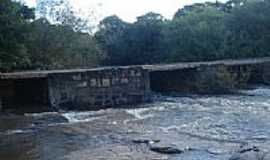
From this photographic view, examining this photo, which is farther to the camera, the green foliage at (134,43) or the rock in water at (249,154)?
the green foliage at (134,43)

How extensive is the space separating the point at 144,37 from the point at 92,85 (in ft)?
48.6

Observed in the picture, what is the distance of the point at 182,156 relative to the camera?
27.1ft

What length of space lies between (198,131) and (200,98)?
683 centimetres

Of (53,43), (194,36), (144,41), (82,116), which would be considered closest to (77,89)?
(82,116)

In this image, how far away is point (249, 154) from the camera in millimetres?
→ 7656

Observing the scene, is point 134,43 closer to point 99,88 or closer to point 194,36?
A: point 194,36

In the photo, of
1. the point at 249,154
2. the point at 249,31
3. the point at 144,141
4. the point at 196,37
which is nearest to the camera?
the point at 249,154

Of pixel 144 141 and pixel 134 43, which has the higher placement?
pixel 134 43

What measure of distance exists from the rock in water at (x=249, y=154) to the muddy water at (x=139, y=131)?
0.32 m

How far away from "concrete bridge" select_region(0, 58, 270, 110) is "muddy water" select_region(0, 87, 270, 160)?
39.3 inches

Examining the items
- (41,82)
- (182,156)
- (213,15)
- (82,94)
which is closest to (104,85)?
(82,94)

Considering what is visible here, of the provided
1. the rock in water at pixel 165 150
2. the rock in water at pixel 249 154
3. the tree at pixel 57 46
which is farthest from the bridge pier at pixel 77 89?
the rock in water at pixel 249 154

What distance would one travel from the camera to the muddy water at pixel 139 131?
28.6 ft

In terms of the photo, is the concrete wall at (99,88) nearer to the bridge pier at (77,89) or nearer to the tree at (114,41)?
the bridge pier at (77,89)
